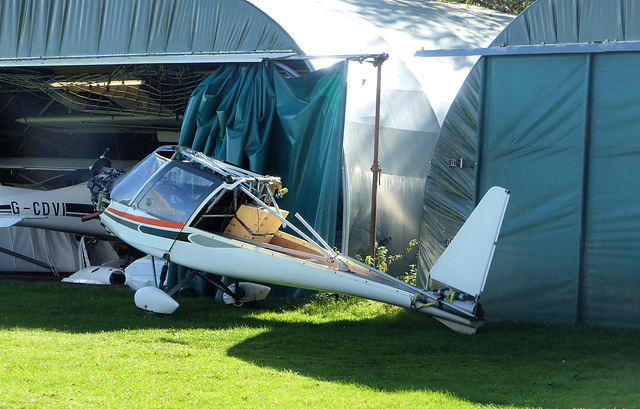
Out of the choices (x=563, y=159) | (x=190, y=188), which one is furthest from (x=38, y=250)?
(x=563, y=159)

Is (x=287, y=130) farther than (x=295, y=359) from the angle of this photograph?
Yes

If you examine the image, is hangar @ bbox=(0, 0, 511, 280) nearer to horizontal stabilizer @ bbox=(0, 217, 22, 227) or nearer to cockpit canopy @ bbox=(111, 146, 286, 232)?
cockpit canopy @ bbox=(111, 146, 286, 232)

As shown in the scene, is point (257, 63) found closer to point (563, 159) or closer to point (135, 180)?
point (135, 180)

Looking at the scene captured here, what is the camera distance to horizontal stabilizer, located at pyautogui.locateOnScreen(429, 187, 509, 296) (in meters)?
7.53

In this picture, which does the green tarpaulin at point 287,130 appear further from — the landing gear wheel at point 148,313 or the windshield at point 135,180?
the landing gear wheel at point 148,313

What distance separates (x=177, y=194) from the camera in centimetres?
935

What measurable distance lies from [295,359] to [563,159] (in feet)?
14.7

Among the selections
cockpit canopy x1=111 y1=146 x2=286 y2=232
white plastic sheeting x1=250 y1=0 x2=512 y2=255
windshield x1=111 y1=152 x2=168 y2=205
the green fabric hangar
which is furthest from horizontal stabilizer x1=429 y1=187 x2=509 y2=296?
windshield x1=111 y1=152 x2=168 y2=205

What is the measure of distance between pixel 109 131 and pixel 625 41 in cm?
1284

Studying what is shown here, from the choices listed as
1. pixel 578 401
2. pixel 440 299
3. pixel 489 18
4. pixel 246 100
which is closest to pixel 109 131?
pixel 246 100

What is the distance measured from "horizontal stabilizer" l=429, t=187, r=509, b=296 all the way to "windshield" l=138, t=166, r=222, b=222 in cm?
320

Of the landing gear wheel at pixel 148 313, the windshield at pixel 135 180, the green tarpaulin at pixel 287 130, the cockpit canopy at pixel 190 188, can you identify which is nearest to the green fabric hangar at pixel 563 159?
the green tarpaulin at pixel 287 130

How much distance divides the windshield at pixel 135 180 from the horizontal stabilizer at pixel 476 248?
415cm

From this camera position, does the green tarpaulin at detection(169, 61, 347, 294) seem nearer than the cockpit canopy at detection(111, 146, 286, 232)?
No
